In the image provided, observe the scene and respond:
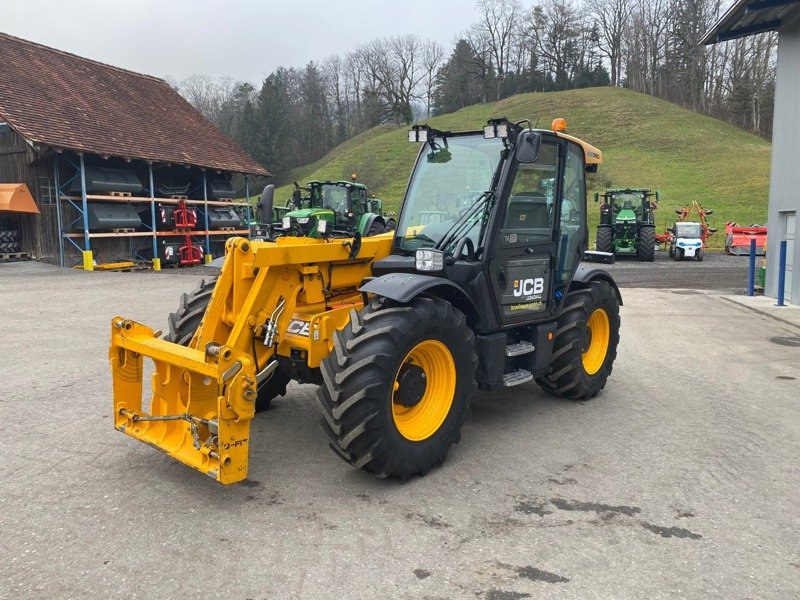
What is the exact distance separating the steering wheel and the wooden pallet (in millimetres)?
19588

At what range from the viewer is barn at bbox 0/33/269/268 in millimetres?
19672

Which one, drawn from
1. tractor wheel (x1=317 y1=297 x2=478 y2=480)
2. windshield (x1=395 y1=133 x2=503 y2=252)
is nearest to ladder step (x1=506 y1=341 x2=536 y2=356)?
tractor wheel (x1=317 y1=297 x2=478 y2=480)

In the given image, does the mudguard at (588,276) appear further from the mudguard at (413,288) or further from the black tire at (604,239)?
the black tire at (604,239)

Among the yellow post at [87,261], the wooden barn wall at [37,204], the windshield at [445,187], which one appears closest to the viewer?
the windshield at [445,187]

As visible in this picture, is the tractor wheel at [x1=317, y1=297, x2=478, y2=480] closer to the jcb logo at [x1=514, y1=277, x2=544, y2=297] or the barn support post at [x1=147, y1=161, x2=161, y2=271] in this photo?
the jcb logo at [x1=514, y1=277, x2=544, y2=297]

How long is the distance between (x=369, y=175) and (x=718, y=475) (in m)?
47.1

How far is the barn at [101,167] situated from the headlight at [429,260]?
680 inches

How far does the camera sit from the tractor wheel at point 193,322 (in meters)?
4.91

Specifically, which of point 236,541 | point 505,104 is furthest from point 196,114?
point 505,104

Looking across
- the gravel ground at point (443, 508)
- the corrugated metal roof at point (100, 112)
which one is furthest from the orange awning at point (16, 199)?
the gravel ground at point (443, 508)

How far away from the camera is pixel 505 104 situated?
234ft

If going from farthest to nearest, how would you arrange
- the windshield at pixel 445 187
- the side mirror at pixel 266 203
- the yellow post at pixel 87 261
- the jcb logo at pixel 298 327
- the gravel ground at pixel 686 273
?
the yellow post at pixel 87 261
the gravel ground at pixel 686 273
the side mirror at pixel 266 203
the windshield at pixel 445 187
the jcb logo at pixel 298 327

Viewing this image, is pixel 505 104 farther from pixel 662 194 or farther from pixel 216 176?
pixel 216 176

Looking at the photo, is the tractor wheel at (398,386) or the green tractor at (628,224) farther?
the green tractor at (628,224)
